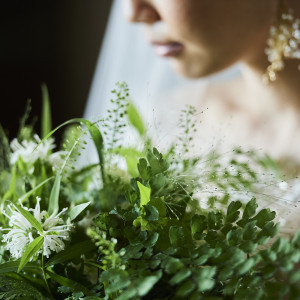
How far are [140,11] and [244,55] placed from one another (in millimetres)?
199

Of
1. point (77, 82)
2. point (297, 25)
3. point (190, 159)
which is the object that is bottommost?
point (77, 82)

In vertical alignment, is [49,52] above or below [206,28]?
below

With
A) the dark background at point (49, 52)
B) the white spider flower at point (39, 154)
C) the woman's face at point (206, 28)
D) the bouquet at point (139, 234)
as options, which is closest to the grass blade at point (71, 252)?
the bouquet at point (139, 234)

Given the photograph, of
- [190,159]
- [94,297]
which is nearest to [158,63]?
[190,159]

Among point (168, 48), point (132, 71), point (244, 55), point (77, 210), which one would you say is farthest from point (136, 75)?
point (77, 210)

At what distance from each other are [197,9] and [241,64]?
13cm

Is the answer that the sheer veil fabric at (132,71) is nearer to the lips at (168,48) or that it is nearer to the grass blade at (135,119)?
the lips at (168,48)

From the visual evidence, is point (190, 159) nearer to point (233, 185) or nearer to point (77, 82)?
point (233, 185)

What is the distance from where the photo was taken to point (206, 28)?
71cm

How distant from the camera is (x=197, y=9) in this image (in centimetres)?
70

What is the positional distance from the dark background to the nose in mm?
773

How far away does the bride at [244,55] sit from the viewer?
2.23 ft

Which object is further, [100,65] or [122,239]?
[100,65]

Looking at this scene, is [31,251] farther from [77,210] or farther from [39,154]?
[39,154]
